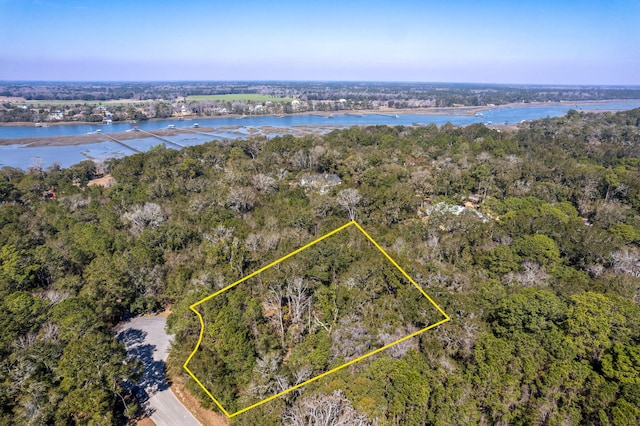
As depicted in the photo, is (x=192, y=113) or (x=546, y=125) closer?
(x=546, y=125)

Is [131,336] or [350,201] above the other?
[350,201]

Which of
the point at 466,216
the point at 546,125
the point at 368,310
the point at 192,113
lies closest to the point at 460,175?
the point at 466,216

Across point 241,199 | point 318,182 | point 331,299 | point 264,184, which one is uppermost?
point 264,184

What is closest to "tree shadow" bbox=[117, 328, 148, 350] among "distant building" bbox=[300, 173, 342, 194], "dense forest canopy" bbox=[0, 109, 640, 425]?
"dense forest canopy" bbox=[0, 109, 640, 425]

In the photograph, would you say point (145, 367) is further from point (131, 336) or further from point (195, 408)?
point (195, 408)

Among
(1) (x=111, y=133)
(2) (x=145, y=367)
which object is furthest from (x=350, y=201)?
(1) (x=111, y=133)

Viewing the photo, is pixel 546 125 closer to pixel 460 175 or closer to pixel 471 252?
pixel 460 175

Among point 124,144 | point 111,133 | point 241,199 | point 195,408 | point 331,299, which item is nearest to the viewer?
point 195,408
